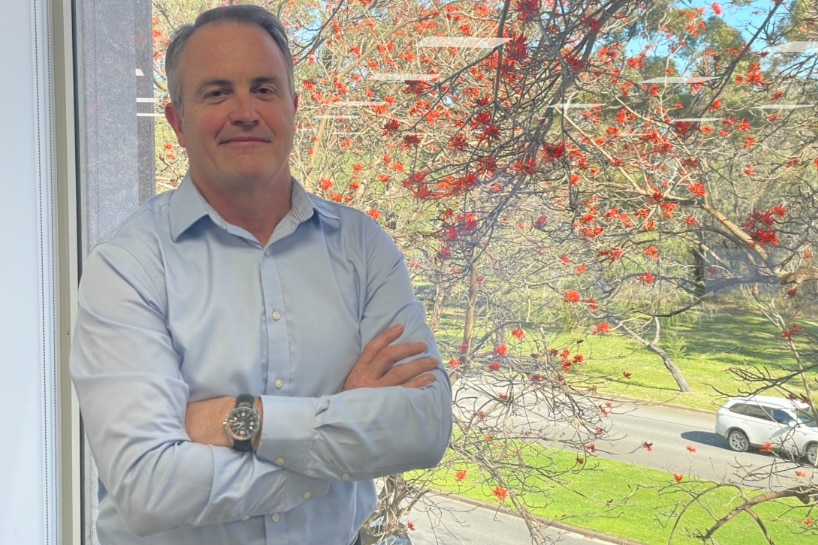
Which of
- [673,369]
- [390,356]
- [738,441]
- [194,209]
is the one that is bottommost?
[738,441]

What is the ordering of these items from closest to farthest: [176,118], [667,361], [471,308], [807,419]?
[176,118] < [807,419] < [667,361] < [471,308]

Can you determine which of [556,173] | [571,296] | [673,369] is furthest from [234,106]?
[673,369]

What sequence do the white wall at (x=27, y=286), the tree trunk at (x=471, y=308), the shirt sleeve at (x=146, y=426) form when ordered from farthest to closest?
the white wall at (x=27, y=286) < the tree trunk at (x=471, y=308) < the shirt sleeve at (x=146, y=426)

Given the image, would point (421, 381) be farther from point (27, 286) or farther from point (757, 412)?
point (27, 286)

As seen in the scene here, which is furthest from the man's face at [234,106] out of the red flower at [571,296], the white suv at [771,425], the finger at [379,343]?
the white suv at [771,425]

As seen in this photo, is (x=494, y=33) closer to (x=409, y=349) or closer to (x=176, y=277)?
(x=409, y=349)

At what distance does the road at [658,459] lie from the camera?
159cm

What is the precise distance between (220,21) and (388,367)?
2.38ft

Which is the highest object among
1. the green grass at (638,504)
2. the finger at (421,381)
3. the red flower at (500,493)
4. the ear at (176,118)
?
the ear at (176,118)

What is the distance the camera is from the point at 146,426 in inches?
42.6

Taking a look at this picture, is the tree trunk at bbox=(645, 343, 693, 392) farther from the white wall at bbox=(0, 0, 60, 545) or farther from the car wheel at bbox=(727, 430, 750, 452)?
the white wall at bbox=(0, 0, 60, 545)

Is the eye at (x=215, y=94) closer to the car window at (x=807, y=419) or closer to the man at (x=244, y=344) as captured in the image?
the man at (x=244, y=344)

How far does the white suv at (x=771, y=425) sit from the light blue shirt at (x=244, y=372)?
76 centimetres

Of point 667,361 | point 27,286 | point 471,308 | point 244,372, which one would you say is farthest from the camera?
point 27,286
